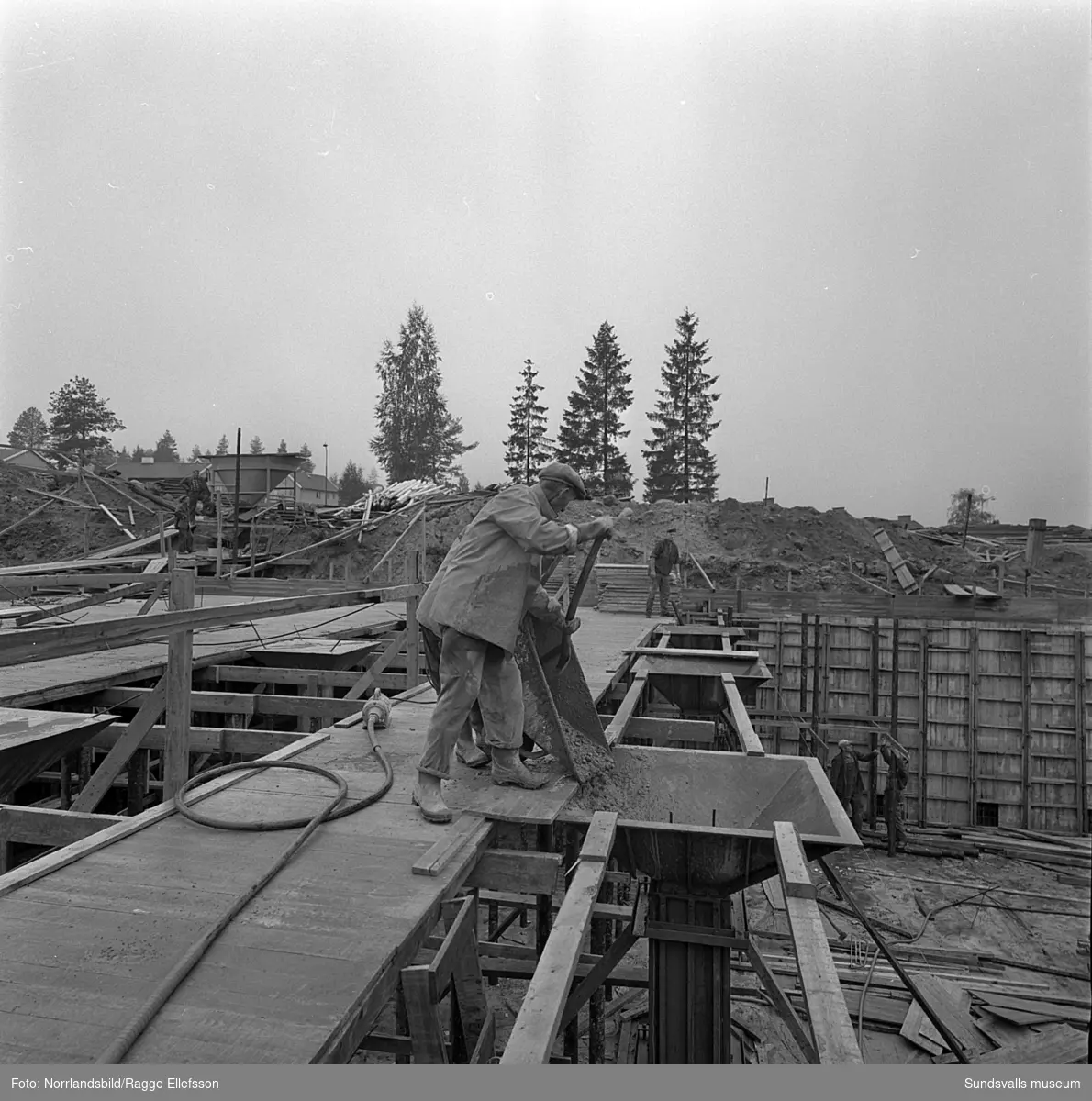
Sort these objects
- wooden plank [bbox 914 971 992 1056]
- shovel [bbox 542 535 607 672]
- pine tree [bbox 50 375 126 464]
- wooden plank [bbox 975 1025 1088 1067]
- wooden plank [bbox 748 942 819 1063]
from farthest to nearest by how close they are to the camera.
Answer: pine tree [bbox 50 375 126 464] < wooden plank [bbox 914 971 992 1056] < wooden plank [bbox 975 1025 1088 1067] < shovel [bbox 542 535 607 672] < wooden plank [bbox 748 942 819 1063]

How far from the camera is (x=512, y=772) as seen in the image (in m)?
4.31

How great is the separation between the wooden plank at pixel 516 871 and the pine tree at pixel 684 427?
125ft

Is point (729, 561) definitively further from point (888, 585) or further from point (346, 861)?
point (346, 861)

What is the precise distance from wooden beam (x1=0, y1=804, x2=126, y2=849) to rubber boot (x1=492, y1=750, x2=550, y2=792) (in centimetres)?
190

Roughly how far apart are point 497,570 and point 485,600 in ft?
0.56

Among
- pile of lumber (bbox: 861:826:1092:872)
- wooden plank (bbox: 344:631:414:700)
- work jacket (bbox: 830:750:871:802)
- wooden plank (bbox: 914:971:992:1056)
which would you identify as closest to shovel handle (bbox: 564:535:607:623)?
wooden plank (bbox: 344:631:414:700)

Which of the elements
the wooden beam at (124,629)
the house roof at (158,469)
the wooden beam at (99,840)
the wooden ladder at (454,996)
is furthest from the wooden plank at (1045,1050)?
the house roof at (158,469)

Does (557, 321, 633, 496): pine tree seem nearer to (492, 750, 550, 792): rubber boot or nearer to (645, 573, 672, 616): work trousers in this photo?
(645, 573, 672, 616): work trousers

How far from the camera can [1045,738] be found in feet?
49.6

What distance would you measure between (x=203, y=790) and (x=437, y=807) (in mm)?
1357

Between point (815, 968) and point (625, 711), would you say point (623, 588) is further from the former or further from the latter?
point (815, 968)

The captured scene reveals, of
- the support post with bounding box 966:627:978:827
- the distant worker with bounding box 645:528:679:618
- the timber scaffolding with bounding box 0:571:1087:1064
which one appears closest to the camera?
the timber scaffolding with bounding box 0:571:1087:1064

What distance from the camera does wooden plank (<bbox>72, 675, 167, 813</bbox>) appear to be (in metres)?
5.05
